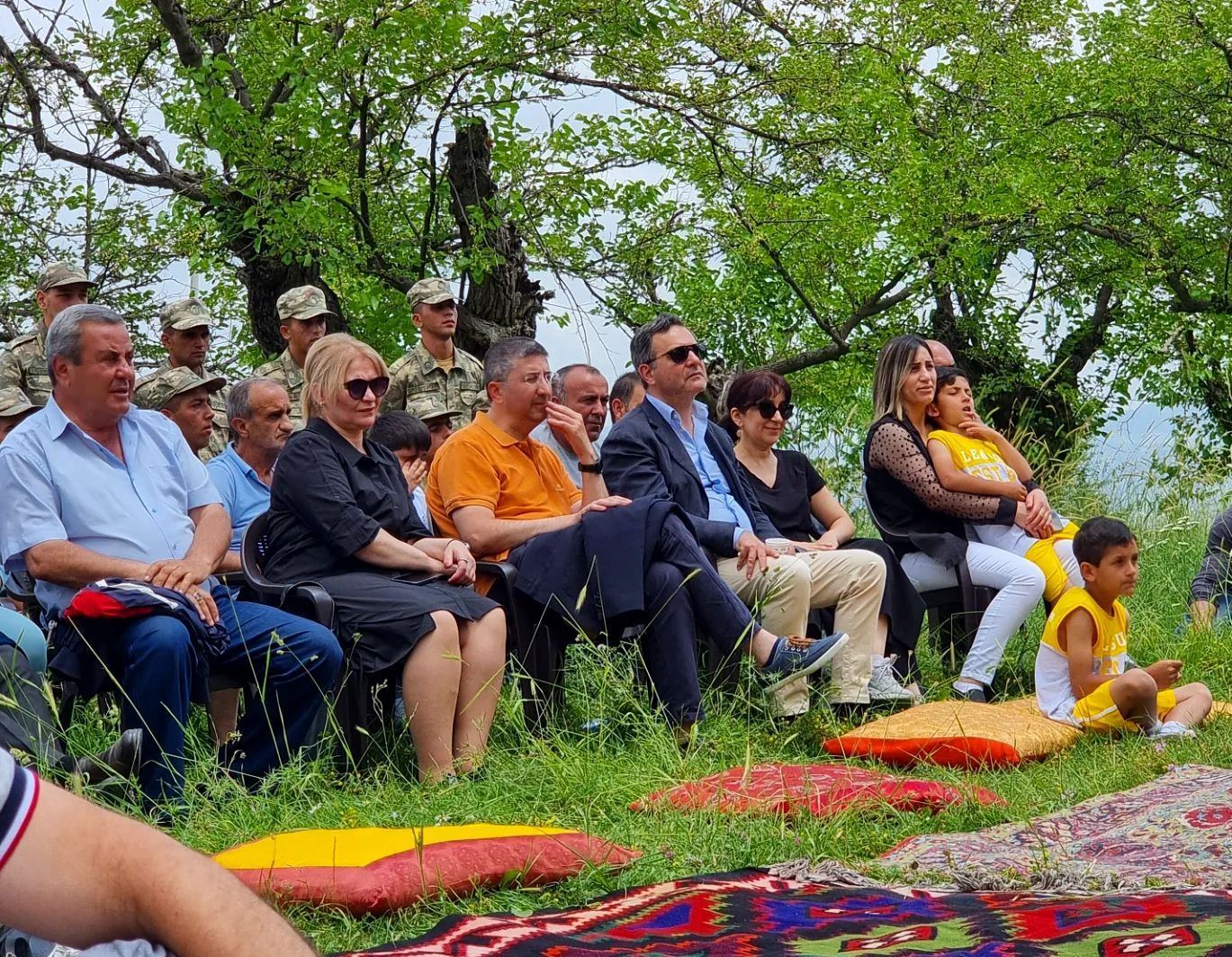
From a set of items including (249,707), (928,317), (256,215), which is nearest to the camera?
(249,707)

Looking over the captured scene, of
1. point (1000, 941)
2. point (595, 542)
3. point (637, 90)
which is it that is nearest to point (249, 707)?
point (595, 542)

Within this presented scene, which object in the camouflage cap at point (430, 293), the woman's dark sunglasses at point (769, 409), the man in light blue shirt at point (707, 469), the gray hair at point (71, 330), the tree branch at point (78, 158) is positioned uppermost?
the tree branch at point (78, 158)

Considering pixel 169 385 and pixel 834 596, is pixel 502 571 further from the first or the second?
pixel 169 385

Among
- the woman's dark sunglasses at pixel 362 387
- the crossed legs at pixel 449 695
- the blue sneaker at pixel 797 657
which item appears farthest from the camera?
the blue sneaker at pixel 797 657

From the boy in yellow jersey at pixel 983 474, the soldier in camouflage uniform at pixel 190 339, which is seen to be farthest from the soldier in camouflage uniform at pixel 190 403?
the boy in yellow jersey at pixel 983 474

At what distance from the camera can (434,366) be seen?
26.1ft

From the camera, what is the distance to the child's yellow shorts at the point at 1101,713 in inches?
216

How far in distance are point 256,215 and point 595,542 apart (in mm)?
5259

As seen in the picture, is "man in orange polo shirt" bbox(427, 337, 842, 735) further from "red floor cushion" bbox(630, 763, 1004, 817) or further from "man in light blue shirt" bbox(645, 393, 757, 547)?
"red floor cushion" bbox(630, 763, 1004, 817)

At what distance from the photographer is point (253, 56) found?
33.7 feet

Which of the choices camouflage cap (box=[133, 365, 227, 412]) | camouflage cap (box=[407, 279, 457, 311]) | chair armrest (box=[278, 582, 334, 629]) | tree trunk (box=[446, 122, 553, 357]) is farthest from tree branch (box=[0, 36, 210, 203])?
chair armrest (box=[278, 582, 334, 629])

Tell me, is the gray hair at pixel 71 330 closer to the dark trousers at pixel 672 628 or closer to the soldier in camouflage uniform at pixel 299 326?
the dark trousers at pixel 672 628

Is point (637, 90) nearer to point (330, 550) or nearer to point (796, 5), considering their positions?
point (796, 5)

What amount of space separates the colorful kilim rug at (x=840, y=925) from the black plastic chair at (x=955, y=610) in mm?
3121
